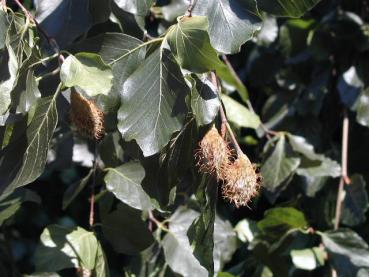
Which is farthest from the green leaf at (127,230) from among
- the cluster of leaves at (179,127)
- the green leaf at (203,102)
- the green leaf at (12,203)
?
the green leaf at (203,102)

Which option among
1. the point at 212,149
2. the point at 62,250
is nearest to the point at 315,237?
the point at 62,250

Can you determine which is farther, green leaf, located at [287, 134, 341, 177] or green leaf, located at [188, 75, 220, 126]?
green leaf, located at [287, 134, 341, 177]

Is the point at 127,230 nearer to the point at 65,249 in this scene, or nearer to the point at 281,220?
the point at 65,249

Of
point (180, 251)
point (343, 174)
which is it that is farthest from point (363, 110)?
point (180, 251)

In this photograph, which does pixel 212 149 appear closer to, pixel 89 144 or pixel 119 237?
pixel 119 237

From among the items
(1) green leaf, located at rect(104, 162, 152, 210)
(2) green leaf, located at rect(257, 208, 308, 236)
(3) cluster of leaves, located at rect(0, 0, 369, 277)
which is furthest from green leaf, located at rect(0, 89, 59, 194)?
(2) green leaf, located at rect(257, 208, 308, 236)

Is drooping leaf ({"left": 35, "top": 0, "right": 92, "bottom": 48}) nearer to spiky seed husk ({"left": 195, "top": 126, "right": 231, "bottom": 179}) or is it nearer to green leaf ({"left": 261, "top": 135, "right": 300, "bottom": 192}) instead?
spiky seed husk ({"left": 195, "top": 126, "right": 231, "bottom": 179})

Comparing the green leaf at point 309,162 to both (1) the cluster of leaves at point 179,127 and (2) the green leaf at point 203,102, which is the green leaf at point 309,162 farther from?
(2) the green leaf at point 203,102
